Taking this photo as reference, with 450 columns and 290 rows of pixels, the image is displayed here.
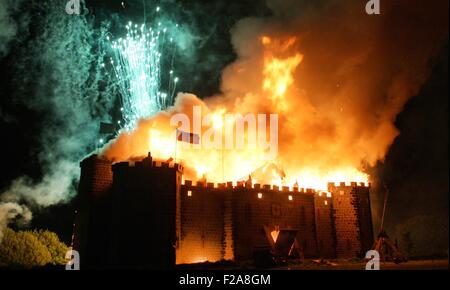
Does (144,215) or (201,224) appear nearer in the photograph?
(144,215)

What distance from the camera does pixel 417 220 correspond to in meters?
54.4

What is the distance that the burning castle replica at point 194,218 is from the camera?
25078 mm

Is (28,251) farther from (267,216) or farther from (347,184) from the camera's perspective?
(347,184)

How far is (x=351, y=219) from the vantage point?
113 ft

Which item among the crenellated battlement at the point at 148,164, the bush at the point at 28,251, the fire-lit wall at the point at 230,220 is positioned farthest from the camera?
the bush at the point at 28,251

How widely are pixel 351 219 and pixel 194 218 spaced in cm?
1486

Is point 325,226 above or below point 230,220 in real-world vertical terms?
above

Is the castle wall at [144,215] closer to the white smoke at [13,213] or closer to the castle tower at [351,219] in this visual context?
the castle tower at [351,219]

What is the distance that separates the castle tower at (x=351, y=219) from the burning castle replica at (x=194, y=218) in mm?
85

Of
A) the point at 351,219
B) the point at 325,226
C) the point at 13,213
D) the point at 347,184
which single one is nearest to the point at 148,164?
the point at 325,226

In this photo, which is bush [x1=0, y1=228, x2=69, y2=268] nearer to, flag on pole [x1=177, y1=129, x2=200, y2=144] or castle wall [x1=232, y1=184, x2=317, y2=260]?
flag on pole [x1=177, y1=129, x2=200, y2=144]

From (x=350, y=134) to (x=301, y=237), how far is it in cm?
1565

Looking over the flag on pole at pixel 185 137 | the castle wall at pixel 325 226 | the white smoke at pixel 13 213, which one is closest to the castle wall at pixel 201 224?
the flag on pole at pixel 185 137
